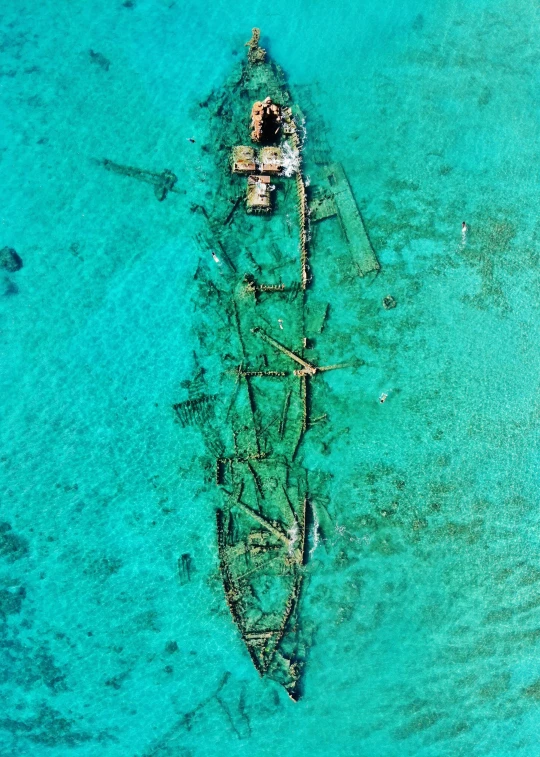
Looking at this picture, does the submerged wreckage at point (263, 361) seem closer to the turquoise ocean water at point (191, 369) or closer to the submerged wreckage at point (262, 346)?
the submerged wreckage at point (262, 346)

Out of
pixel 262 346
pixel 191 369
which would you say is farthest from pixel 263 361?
pixel 191 369

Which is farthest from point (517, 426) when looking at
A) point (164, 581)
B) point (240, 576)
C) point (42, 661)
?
point (42, 661)

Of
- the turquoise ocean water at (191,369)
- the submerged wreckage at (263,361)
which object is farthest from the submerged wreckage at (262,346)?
the turquoise ocean water at (191,369)

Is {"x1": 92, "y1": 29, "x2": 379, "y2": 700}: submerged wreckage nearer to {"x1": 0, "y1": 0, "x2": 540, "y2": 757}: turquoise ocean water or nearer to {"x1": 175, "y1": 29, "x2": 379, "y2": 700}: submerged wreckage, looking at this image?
{"x1": 175, "y1": 29, "x2": 379, "y2": 700}: submerged wreckage

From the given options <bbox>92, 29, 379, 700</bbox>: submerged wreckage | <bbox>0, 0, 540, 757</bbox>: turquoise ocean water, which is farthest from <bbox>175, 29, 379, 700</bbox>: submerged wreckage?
<bbox>0, 0, 540, 757</bbox>: turquoise ocean water

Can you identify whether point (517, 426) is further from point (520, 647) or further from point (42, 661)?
point (42, 661)
